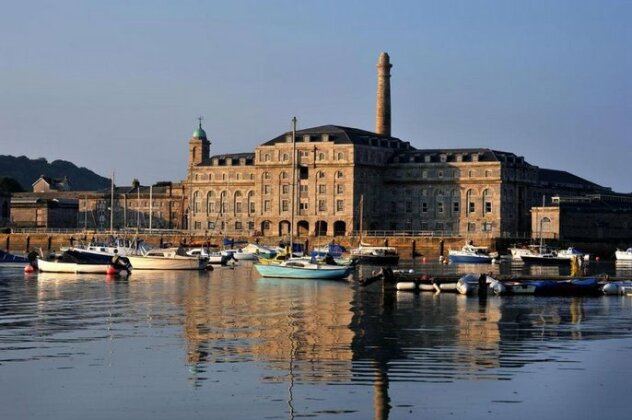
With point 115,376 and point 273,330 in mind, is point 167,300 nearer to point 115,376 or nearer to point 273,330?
point 273,330

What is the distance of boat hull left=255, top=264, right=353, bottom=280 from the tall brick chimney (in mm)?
89247

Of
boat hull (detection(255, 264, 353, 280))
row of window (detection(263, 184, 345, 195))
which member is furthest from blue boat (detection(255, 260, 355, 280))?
row of window (detection(263, 184, 345, 195))

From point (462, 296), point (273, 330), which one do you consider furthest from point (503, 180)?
point (273, 330)

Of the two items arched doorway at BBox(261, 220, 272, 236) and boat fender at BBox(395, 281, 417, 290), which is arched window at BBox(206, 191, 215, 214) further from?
boat fender at BBox(395, 281, 417, 290)

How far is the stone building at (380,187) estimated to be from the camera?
164375 mm

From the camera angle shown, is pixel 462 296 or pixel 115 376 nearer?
pixel 115 376

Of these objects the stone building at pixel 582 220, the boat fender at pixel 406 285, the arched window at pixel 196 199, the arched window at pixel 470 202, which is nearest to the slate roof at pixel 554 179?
the stone building at pixel 582 220

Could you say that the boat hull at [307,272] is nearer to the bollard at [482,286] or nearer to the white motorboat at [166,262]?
the white motorboat at [166,262]

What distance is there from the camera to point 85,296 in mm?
67688

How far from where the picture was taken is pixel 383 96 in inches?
6895

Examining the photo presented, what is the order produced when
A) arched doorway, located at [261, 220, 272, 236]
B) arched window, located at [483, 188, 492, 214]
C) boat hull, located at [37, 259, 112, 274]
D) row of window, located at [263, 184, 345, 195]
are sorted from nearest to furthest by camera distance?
boat hull, located at [37, 259, 112, 274] < arched window, located at [483, 188, 492, 214] < row of window, located at [263, 184, 345, 195] < arched doorway, located at [261, 220, 272, 236]

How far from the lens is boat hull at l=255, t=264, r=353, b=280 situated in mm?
85562

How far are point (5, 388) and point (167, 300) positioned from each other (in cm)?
3132

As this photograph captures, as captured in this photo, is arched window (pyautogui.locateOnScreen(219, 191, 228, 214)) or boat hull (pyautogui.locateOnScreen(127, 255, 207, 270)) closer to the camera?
boat hull (pyautogui.locateOnScreen(127, 255, 207, 270))
